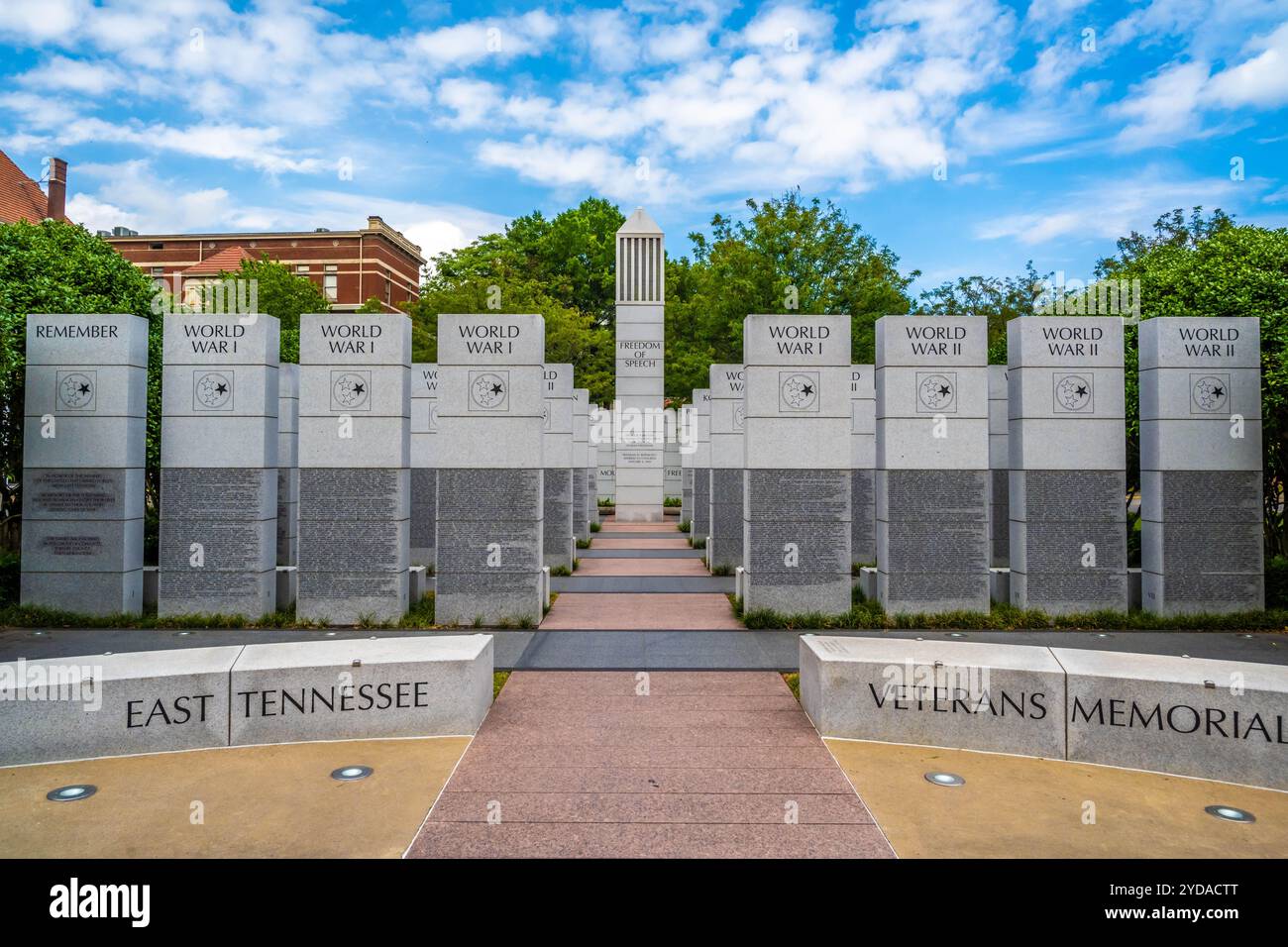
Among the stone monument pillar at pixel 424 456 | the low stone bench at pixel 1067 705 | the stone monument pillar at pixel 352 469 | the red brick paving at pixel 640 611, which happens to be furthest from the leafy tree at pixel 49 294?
the low stone bench at pixel 1067 705

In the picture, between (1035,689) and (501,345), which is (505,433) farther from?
(1035,689)

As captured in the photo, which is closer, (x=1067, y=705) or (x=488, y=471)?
(x=1067, y=705)

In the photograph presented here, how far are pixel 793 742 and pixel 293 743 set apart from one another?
14.6 feet

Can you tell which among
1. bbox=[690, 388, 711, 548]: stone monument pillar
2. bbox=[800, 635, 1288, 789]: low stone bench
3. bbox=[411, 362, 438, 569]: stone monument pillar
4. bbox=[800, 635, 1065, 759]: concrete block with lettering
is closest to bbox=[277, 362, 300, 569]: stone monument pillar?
bbox=[411, 362, 438, 569]: stone monument pillar

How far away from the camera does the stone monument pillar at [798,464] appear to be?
1306cm

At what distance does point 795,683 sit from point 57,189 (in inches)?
1926

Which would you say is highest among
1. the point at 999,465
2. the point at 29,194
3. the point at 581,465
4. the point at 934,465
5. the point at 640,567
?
the point at 29,194

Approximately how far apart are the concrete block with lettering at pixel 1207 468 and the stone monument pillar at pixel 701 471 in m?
11.4

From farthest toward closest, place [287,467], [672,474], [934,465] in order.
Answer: [672,474] → [287,467] → [934,465]

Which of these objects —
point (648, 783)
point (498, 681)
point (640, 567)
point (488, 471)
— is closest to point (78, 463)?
point (488, 471)

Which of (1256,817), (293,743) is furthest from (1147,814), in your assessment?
(293,743)

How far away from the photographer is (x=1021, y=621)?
12789 millimetres

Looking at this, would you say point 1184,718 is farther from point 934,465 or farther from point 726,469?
point 726,469

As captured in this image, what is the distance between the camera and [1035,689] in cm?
736
